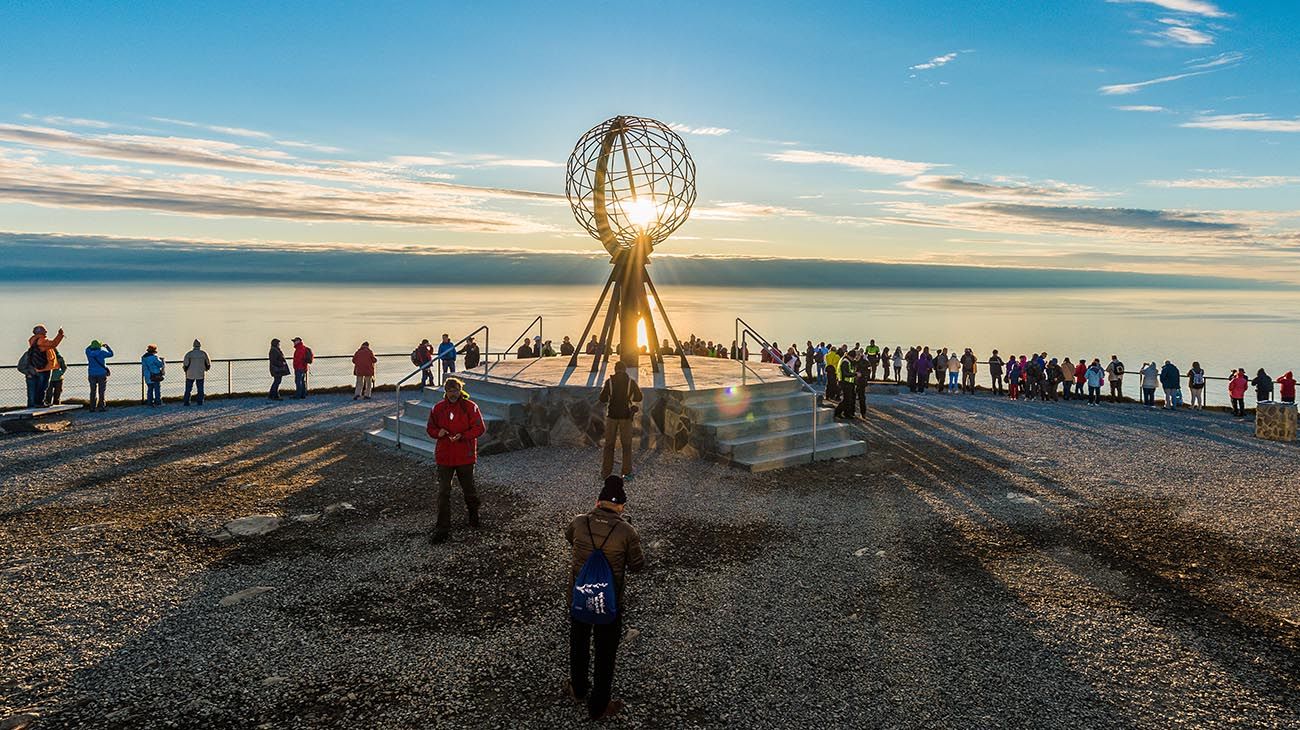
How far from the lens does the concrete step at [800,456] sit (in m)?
12.8

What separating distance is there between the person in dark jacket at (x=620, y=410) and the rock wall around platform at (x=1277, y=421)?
14399mm

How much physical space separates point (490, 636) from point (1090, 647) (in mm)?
5191

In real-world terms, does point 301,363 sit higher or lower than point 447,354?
lower

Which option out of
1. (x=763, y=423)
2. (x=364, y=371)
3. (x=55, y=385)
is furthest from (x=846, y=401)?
(x=55, y=385)

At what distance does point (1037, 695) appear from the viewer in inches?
225

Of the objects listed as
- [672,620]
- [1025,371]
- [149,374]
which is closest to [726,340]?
[1025,371]

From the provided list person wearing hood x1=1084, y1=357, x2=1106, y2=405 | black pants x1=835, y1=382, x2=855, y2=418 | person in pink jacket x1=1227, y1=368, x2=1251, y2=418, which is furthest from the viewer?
person wearing hood x1=1084, y1=357, x2=1106, y2=405

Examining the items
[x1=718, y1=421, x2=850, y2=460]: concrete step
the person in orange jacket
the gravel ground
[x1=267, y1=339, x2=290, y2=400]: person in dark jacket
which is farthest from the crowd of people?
the person in orange jacket

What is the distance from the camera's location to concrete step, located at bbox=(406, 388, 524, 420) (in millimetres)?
14258

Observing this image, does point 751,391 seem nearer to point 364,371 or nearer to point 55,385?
point 364,371

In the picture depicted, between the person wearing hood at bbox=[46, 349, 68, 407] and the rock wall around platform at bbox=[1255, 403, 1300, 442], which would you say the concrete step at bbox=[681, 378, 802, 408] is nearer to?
the rock wall around platform at bbox=[1255, 403, 1300, 442]

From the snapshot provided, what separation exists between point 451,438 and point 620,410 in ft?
11.0

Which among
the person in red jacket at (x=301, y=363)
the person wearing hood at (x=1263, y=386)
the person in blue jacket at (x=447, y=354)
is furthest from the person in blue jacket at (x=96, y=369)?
the person wearing hood at (x=1263, y=386)

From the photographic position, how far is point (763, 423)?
14.2 meters
